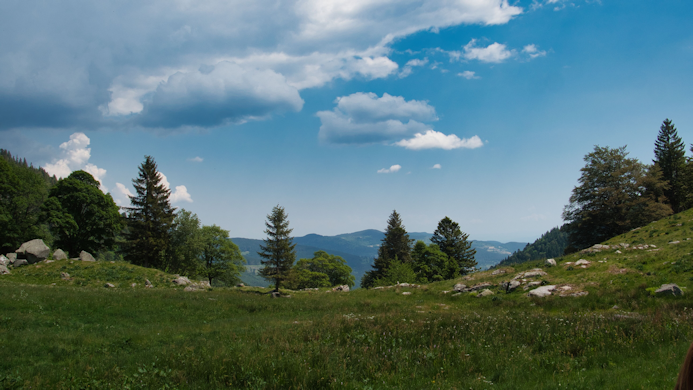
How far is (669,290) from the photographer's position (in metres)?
16.4

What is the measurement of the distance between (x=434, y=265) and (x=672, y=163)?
2212 inches

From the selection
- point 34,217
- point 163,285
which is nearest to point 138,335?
point 163,285

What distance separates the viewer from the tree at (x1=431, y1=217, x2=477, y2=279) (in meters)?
77.3

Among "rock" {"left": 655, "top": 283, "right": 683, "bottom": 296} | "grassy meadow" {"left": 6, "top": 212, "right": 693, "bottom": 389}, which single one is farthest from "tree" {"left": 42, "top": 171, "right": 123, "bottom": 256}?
"rock" {"left": 655, "top": 283, "right": 683, "bottom": 296}

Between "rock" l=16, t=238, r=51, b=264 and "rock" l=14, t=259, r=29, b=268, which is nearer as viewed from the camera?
"rock" l=14, t=259, r=29, b=268

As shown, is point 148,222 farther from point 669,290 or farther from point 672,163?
point 672,163

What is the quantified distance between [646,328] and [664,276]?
41.7 feet

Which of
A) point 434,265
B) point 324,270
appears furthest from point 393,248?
point 324,270

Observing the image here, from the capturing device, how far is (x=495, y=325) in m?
12.6

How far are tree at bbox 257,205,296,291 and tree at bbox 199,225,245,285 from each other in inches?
650

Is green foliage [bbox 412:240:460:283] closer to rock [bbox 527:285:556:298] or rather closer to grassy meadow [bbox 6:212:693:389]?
rock [bbox 527:285:556:298]

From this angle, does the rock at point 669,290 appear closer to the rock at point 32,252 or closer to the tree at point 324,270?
the rock at point 32,252

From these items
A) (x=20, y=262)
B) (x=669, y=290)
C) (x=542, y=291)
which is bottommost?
(x=542, y=291)

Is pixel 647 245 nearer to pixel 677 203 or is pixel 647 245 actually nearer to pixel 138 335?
pixel 138 335
